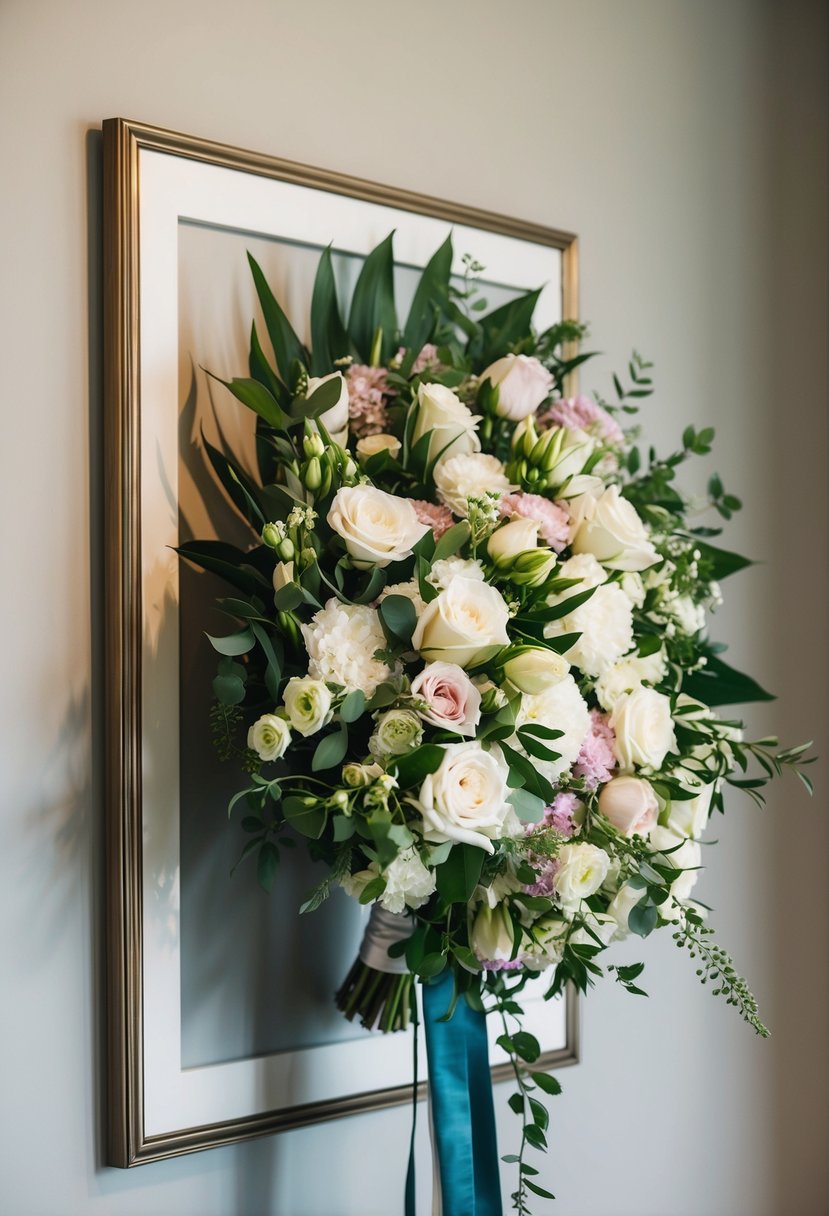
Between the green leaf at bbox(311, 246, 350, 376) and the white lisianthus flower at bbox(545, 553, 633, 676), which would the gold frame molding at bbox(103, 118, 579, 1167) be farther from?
the white lisianthus flower at bbox(545, 553, 633, 676)

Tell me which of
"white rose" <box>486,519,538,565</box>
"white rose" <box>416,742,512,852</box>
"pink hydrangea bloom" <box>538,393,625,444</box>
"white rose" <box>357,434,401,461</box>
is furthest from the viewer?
"pink hydrangea bloom" <box>538,393,625,444</box>

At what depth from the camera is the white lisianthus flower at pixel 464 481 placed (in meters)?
1.01

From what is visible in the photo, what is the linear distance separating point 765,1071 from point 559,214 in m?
1.25

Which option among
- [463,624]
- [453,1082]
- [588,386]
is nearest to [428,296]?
[588,386]

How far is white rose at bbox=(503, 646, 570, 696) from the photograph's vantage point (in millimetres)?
888

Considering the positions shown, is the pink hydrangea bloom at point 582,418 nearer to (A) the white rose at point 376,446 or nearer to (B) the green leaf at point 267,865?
(A) the white rose at point 376,446

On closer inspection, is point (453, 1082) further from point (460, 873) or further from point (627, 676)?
point (627, 676)

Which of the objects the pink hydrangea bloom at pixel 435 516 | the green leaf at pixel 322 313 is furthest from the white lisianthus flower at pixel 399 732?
the green leaf at pixel 322 313

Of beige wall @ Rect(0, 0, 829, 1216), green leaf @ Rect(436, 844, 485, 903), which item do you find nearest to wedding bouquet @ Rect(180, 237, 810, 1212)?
green leaf @ Rect(436, 844, 485, 903)

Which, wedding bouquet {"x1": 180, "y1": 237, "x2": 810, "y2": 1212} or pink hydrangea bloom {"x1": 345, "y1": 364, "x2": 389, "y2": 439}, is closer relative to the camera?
wedding bouquet {"x1": 180, "y1": 237, "x2": 810, "y2": 1212}

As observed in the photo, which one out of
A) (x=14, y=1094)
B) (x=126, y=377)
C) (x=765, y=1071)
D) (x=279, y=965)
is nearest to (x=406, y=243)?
(x=126, y=377)

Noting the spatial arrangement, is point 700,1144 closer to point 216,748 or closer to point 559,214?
point 216,748

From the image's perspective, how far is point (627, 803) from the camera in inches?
38.0

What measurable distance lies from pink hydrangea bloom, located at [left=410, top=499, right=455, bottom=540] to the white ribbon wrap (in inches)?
15.3
